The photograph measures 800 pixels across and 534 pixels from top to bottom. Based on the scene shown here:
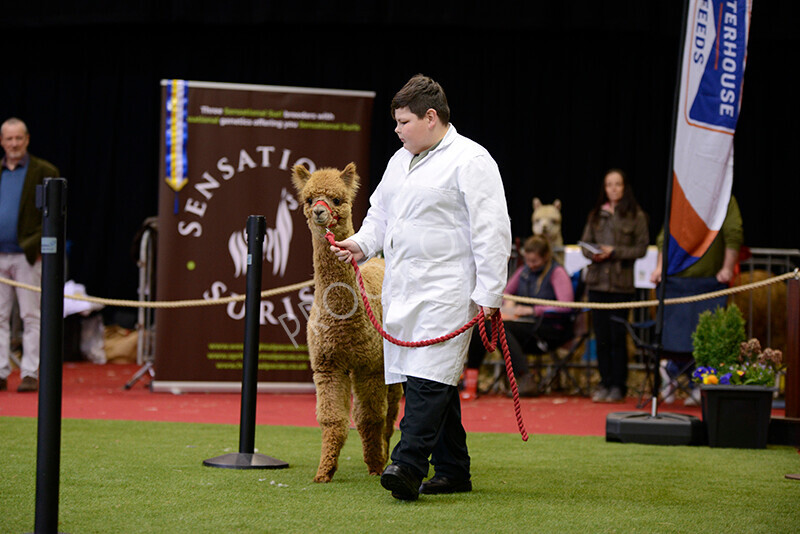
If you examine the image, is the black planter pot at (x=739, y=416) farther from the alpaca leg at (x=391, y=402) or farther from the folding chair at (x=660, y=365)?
the alpaca leg at (x=391, y=402)

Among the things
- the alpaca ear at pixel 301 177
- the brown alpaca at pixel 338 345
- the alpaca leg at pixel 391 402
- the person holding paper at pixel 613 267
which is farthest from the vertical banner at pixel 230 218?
the brown alpaca at pixel 338 345

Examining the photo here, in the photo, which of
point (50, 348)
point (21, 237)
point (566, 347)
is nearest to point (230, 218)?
point (21, 237)

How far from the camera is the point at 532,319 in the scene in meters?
8.40

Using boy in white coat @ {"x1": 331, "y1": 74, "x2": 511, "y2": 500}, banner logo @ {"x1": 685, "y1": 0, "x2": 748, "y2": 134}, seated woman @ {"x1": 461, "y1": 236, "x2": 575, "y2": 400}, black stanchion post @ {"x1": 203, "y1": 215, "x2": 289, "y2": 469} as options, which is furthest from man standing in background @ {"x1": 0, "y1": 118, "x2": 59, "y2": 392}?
banner logo @ {"x1": 685, "y1": 0, "x2": 748, "y2": 134}

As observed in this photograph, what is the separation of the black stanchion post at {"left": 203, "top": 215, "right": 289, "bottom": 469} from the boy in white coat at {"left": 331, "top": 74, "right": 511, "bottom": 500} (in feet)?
2.09

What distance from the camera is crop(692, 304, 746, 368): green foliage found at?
18.7 feet

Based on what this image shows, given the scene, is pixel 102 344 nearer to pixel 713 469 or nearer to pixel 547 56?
pixel 547 56

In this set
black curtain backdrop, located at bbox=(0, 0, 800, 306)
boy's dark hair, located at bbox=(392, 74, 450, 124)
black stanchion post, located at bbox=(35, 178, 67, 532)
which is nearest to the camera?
black stanchion post, located at bbox=(35, 178, 67, 532)

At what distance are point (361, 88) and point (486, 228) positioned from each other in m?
9.33

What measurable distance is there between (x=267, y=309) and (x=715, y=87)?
12.6ft

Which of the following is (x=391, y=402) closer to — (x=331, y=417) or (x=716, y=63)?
(x=331, y=417)

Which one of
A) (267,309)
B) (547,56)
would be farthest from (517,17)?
(267,309)

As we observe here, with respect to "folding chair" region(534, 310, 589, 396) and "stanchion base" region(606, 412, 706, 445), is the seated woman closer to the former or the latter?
"folding chair" region(534, 310, 589, 396)

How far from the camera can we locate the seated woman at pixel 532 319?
8.20 metres
